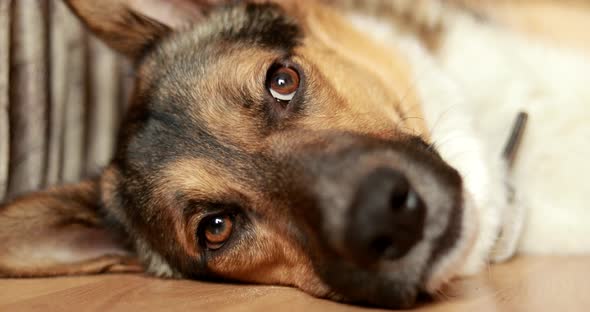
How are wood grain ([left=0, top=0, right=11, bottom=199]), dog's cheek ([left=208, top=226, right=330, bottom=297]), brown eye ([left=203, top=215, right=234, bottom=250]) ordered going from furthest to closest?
wood grain ([left=0, top=0, right=11, bottom=199]), brown eye ([left=203, top=215, right=234, bottom=250]), dog's cheek ([left=208, top=226, right=330, bottom=297])

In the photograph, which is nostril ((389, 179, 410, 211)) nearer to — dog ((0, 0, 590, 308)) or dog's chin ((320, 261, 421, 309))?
dog ((0, 0, 590, 308))

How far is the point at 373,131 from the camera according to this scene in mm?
1694

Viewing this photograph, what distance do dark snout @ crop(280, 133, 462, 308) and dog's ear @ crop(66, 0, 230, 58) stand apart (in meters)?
1.04

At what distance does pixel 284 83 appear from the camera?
1.89 m

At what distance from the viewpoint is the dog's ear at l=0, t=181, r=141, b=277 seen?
2.01m

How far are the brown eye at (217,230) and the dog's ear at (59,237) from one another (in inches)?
16.4

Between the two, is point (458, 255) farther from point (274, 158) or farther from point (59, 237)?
point (59, 237)

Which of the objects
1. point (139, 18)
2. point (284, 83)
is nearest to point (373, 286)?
point (284, 83)

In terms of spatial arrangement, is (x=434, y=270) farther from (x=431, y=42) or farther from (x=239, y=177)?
(x=431, y=42)

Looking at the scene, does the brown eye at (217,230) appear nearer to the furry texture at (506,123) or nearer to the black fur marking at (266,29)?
the black fur marking at (266,29)

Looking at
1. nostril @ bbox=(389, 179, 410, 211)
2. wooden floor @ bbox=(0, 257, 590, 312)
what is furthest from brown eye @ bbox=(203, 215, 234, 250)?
nostril @ bbox=(389, 179, 410, 211)

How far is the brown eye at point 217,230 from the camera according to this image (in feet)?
6.07

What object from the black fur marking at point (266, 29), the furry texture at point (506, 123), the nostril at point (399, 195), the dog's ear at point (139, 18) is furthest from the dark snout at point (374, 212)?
the dog's ear at point (139, 18)

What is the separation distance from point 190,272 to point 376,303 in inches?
29.7
